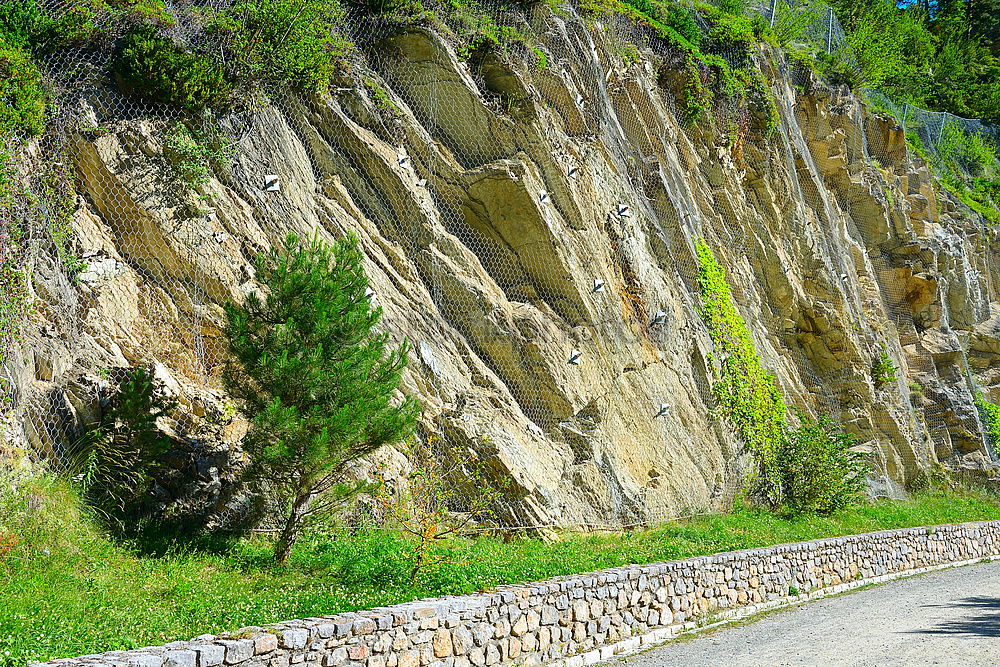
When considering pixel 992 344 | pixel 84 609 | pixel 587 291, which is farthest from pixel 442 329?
pixel 992 344

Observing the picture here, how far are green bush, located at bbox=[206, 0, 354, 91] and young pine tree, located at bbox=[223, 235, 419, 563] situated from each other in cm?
372

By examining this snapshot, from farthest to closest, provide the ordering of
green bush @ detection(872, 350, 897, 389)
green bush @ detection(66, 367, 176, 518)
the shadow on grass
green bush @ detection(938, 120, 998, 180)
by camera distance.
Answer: green bush @ detection(938, 120, 998, 180) < green bush @ detection(872, 350, 897, 389) < the shadow on grass < green bush @ detection(66, 367, 176, 518)

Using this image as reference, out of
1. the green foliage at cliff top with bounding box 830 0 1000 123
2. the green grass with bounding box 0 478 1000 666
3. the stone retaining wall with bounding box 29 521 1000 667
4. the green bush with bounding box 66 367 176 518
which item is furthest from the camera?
the green foliage at cliff top with bounding box 830 0 1000 123

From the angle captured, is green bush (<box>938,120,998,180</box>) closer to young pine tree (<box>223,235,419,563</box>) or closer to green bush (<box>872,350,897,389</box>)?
green bush (<box>872,350,897,389</box>)

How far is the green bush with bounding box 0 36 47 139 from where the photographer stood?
790cm

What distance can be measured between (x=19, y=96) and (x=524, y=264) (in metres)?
6.55

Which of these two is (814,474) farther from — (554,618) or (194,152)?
(194,152)


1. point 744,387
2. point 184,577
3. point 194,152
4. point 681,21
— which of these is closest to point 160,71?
point 194,152

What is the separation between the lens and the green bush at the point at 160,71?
9000 mm

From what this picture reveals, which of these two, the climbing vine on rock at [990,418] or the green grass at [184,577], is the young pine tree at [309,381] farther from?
the climbing vine on rock at [990,418]

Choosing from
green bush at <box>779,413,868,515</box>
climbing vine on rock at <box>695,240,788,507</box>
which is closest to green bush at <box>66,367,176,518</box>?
climbing vine on rock at <box>695,240,788,507</box>

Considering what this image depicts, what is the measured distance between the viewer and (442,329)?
10148 mm

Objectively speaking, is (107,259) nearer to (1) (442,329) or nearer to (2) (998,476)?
(1) (442,329)

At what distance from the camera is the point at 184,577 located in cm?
646
